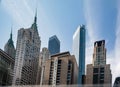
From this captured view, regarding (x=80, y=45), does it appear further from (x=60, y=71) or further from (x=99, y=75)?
(x=60, y=71)

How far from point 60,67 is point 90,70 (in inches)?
434

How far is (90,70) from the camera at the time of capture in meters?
79.6

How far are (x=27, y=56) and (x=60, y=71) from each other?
68.9ft

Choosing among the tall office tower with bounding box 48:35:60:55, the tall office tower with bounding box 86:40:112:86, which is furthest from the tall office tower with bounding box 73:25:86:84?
the tall office tower with bounding box 86:40:112:86

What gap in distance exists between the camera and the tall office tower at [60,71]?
71.9 m

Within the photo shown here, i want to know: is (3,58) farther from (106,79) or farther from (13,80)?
(106,79)

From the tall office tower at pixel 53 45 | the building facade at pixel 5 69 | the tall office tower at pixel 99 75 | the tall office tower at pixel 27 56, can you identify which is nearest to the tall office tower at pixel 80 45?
the tall office tower at pixel 53 45

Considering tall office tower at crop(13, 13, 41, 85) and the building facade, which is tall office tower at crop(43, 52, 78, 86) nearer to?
tall office tower at crop(13, 13, 41, 85)

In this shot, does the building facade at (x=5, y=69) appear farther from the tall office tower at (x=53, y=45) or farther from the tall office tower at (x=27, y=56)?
the tall office tower at (x=53, y=45)

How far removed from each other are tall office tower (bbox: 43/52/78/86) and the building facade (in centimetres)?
1206

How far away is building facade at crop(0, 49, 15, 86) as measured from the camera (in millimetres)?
74250

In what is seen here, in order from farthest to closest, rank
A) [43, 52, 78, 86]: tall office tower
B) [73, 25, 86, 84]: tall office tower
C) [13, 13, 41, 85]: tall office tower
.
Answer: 1. [73, 25, 86, 84]: tall office tower
2. [13, 13, 41, 85]: tall office tower
3. [43, 52, 78, 86]: tall office tower

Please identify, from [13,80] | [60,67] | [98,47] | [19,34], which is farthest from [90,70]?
[19,34]

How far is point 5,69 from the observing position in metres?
77.5
